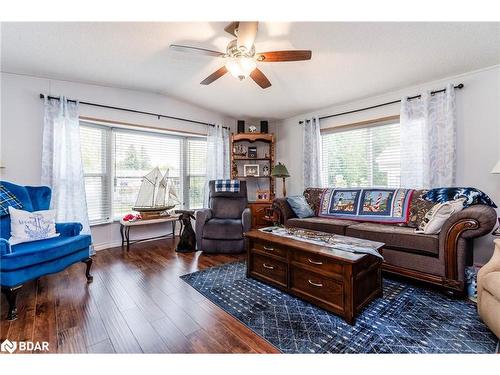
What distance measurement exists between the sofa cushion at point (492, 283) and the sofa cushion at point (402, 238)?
0.59 metres

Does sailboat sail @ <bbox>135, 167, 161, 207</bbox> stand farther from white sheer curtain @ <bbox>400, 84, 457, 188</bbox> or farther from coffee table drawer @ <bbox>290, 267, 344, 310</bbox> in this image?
white sheer curtain @ <bbox>400, 84, 457, 188</bbox>

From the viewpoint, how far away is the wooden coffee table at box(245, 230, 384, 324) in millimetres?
1686

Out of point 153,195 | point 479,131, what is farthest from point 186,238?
point 479,131

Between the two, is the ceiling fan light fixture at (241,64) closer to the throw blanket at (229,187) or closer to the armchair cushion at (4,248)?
the throw blanket at (229,187)

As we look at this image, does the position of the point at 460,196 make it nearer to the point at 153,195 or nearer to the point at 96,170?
the point at 153,195

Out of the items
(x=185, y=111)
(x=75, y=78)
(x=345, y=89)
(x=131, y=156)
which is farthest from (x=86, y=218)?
(x=345, y=89)

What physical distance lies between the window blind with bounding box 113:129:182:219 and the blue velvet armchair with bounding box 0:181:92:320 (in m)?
1.31

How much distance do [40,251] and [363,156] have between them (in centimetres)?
416

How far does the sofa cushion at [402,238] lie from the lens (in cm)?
215

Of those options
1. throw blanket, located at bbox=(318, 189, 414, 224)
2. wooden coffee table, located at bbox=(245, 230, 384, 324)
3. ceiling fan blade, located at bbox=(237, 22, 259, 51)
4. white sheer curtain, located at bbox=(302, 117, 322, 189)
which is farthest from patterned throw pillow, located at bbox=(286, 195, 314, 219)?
ceiling fan blade, located at bbox=(237, 22, 259, 51)

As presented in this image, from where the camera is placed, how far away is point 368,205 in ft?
10.5

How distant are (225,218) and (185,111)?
6.81ft
